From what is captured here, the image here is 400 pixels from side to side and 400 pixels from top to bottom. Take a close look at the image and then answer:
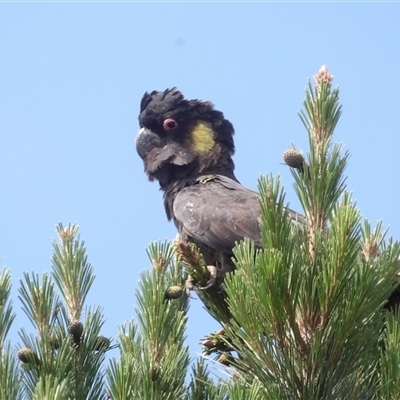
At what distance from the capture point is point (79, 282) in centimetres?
384

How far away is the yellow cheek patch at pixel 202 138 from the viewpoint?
7.53 m

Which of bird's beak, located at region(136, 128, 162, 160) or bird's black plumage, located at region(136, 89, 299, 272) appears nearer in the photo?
bird's black plumage, located at region(136, 89, 299, 272)

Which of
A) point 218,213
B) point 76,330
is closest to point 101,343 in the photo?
point 76,330

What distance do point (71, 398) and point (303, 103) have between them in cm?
174

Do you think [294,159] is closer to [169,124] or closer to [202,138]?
[202,138]

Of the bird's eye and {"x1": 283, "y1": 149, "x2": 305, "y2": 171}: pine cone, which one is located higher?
the bird's eye

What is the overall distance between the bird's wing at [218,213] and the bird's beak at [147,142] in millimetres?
997

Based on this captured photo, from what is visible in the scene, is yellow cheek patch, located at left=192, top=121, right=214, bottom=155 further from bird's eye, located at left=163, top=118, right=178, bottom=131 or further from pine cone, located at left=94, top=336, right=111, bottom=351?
pine cone, located at left=94, top=336, right=111, bottom=351

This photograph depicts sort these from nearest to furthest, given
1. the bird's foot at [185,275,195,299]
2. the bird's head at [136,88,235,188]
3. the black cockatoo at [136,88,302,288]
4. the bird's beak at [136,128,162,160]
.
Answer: the bird's foot at [185,275,195,299] < the black cockatoo at [136,88,302,288] < the bird's head at [136,88,235,188] < the bird's beak at [136,128,162,160]

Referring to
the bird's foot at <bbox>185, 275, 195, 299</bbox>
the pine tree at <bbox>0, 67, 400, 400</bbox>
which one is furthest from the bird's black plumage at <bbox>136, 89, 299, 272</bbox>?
the pine tree at <bbox>0, 67, 400, 400</bbox>

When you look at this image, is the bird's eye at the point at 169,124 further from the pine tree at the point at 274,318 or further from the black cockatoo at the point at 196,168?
the pine tree at the point at 274,318

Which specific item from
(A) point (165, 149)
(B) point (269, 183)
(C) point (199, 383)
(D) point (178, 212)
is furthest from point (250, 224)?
(B) point (269, 183)

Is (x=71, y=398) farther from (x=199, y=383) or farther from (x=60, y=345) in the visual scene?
(x=199, y=383)

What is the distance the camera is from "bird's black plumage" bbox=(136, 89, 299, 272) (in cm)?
613
